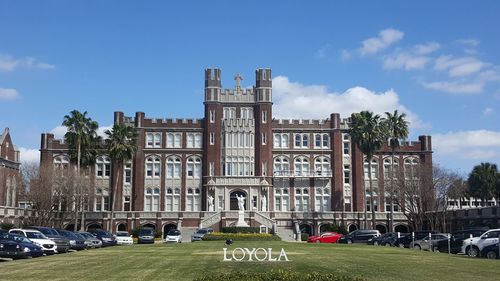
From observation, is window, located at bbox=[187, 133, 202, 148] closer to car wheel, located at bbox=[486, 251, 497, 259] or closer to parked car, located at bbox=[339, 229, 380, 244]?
parked car, located at bbox=[339, 229, 380, 244]

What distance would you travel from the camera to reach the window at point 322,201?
89.2 meters

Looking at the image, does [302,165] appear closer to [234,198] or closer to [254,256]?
[234,198]

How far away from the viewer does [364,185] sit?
88812 millimetres

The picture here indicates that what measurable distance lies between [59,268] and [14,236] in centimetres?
1124

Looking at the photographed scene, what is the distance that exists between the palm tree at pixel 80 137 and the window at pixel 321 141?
3358 centimetres

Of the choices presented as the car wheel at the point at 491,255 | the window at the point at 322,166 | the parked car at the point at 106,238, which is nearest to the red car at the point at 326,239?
the parked car at the point at 106,238

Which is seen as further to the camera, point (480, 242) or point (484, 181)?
point (484, 181)

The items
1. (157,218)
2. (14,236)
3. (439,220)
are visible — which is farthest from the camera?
(157,218)

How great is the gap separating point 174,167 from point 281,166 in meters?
16.5

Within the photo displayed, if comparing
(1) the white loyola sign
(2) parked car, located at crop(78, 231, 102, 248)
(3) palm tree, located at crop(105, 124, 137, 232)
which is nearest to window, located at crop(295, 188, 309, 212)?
(3) palm tree, located at crop(105, 124, 137, 232)

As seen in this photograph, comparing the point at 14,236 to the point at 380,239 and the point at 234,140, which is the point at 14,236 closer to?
the point at 380,239

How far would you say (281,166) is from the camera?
90.1 m

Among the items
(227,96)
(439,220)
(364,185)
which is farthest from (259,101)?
(439,220)

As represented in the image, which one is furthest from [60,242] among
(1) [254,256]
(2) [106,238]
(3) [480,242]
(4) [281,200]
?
(4) [281,200]
